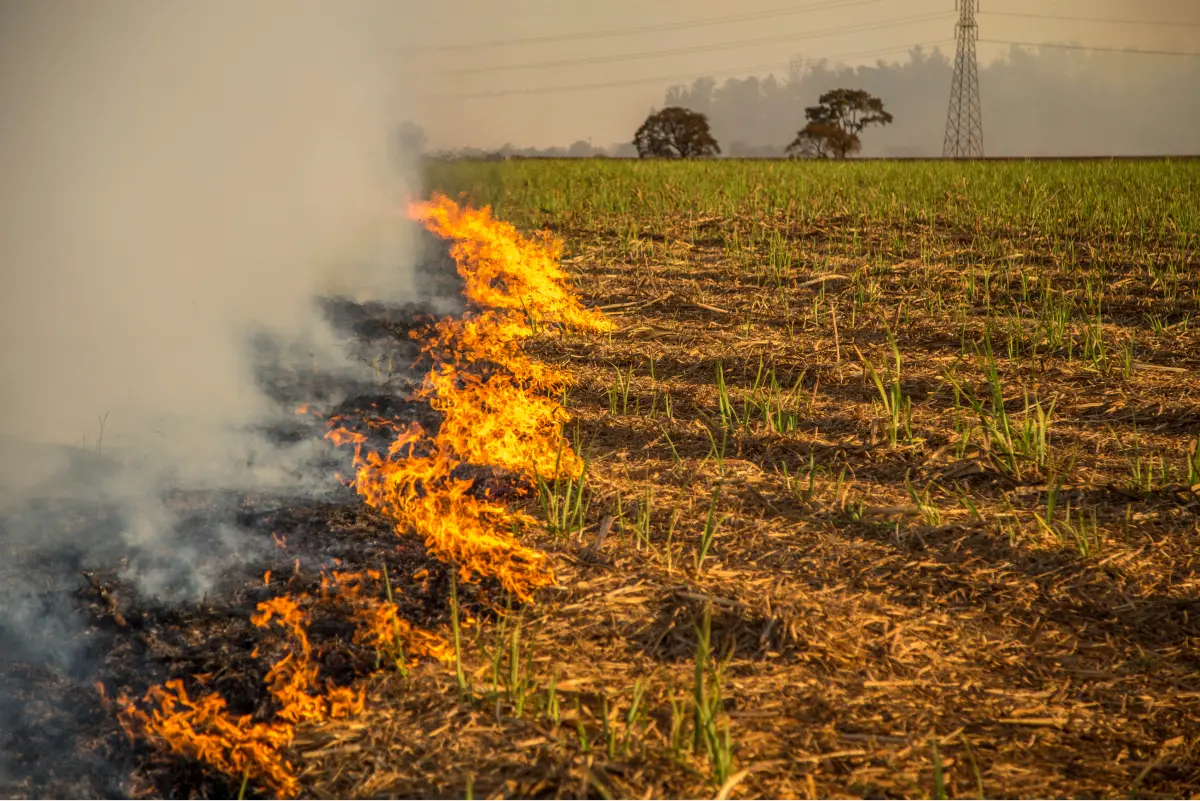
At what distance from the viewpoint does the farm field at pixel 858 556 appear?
2705 millimetres

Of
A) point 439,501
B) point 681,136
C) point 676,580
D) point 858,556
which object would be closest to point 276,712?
point 439,501

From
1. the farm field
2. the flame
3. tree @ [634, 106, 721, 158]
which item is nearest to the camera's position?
the farm field

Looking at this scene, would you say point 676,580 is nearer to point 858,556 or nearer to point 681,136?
point 858,556

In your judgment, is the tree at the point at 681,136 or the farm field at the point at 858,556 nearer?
the farm field at the point at 858,556

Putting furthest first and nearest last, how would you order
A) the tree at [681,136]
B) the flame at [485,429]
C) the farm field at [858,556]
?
the tree at [681,136] → the flame at [485,429] → the farm field at [858,556]

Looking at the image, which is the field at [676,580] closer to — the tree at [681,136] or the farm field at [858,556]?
the farm field at [858,556]

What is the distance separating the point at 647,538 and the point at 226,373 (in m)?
3.11

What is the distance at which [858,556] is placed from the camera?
384cm

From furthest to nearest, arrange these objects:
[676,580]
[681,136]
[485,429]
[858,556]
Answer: [681,136] < [485,429] < [858,556] < [676,580]

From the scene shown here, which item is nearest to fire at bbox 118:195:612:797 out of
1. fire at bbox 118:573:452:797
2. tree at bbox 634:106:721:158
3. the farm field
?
fire at bbox 118:573:452:797

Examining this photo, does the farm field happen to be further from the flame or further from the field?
the flame

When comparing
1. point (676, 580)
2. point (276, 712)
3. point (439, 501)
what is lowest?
point (276, 712)

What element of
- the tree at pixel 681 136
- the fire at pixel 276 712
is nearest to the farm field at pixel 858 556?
the fire at pixel 276 712

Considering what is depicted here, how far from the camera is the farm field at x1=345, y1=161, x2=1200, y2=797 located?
2705 millimetres
